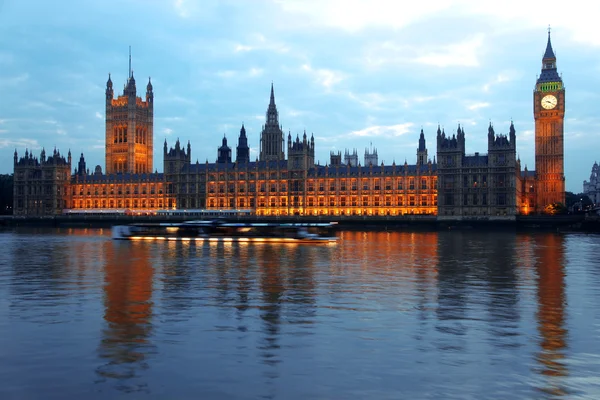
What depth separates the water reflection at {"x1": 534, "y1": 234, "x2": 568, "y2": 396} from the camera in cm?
1595

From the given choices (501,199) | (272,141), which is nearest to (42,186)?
(272,141)

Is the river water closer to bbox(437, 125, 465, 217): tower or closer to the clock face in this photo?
bbox(437, 125, 465, 217): tower

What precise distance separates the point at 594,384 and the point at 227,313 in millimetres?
13630

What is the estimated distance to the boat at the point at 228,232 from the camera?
79688 millimetres

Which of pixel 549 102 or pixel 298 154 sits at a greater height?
pixel 549 102

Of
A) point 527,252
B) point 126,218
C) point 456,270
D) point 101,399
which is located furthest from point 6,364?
point 126,218

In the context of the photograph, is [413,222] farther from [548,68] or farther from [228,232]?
[228,232]

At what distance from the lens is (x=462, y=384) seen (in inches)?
604

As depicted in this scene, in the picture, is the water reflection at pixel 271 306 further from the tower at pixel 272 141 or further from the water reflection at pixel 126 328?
the tower at pixel 272 141

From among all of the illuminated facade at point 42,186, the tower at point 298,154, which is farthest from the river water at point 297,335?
the illuminated facade at point 42,186

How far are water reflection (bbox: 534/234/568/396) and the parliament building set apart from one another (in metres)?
102

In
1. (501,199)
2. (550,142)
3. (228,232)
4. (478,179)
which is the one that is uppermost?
(550,142)

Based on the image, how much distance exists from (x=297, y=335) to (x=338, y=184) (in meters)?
138

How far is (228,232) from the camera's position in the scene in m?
84.9
